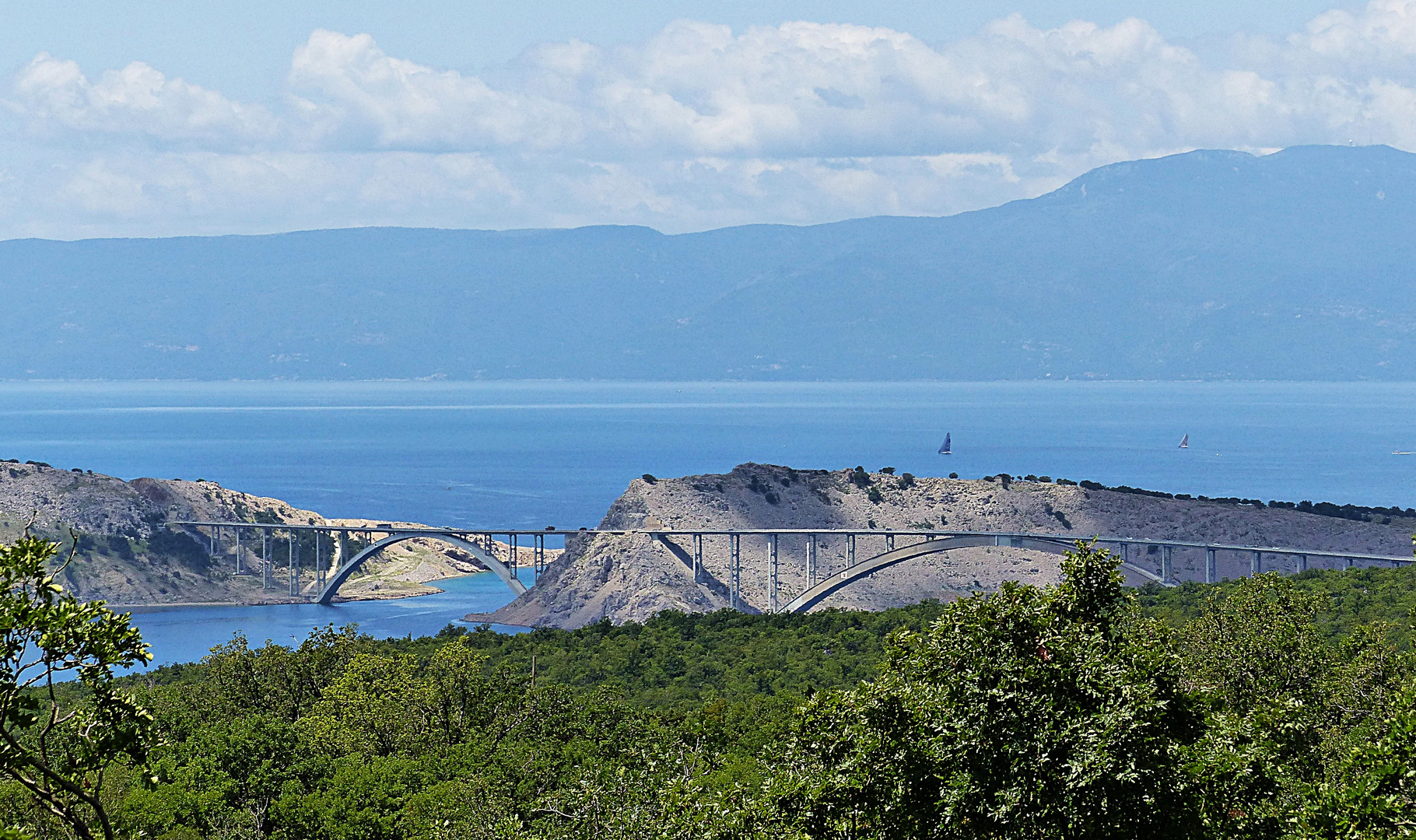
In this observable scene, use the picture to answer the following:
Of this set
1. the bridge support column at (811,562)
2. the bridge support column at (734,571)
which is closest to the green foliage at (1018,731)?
the bridge support column at (811,562)

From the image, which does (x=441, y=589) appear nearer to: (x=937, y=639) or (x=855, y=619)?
(x=855, y=619)

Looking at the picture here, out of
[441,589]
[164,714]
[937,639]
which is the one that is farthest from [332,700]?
[441,589]

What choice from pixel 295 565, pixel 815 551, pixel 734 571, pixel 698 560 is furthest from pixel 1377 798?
pixel 295 565

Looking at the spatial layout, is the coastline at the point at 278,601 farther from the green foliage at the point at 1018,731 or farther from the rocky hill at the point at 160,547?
the green foliage at the point at 1018,731

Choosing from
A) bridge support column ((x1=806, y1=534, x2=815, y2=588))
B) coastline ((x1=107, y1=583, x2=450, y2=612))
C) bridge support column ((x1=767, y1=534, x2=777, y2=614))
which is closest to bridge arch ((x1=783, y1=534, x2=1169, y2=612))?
bridge support column ((x1=806, y1=534, x2=815, y2=588))

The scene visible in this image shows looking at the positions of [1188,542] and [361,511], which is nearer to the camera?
[1188,542]

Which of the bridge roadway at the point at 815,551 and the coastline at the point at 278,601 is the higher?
the bridge roadway at the point at 815,551

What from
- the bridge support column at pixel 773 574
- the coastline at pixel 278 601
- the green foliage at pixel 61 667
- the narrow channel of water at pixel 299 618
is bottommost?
the narrow channel of water at pixel 299 618

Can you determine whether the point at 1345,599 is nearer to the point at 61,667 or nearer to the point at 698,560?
the point at 698,560
